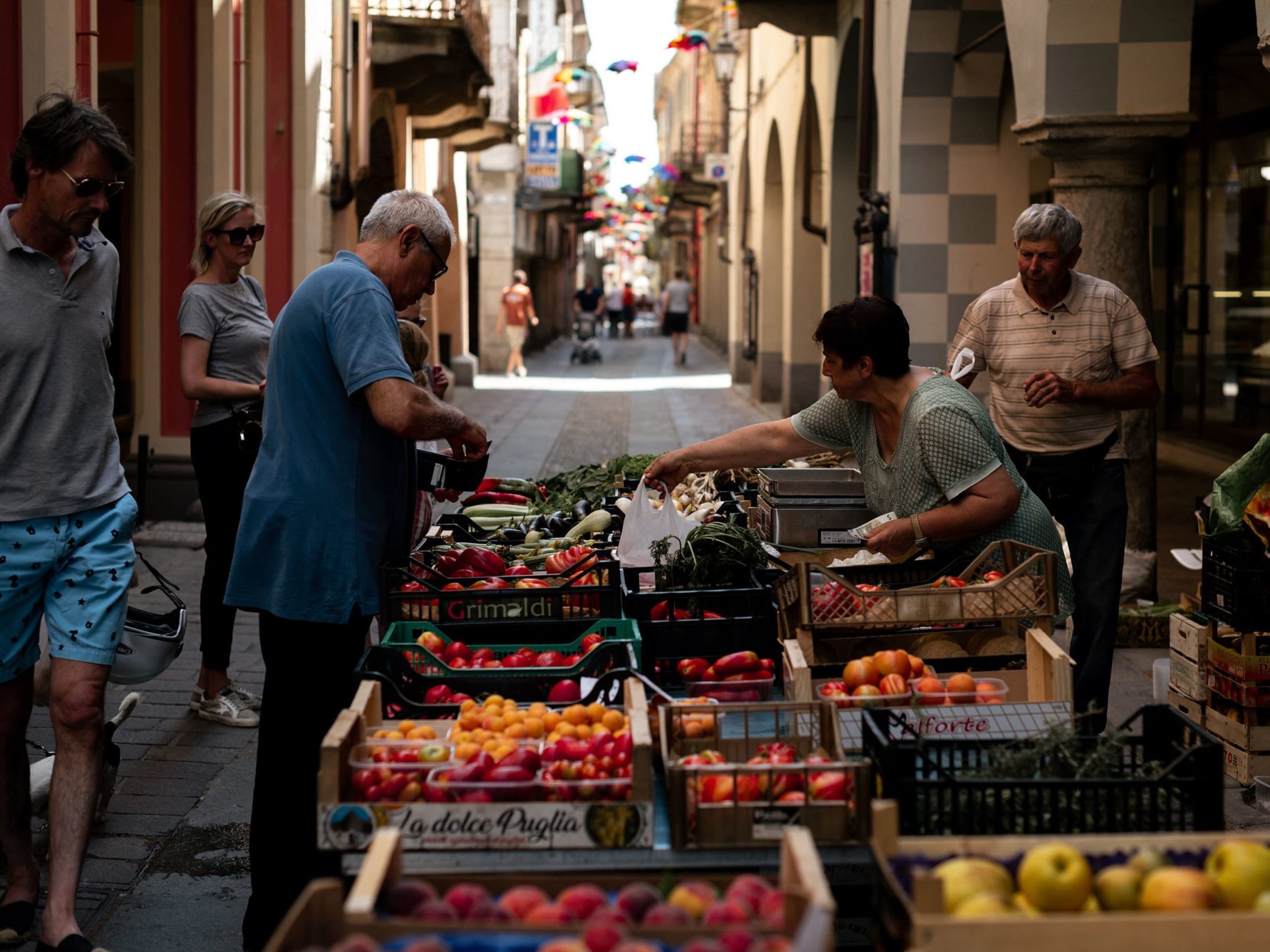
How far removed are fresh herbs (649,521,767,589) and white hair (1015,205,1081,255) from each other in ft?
5.09

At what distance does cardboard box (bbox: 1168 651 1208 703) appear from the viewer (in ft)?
18.2

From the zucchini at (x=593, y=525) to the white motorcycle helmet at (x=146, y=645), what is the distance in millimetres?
1513

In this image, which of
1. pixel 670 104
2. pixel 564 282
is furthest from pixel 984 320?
pixel 670 104

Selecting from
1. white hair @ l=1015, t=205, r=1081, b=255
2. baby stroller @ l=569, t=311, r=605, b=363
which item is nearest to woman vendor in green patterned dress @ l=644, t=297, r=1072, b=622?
white hair @ l=1015, t=205, r=1081, b=255

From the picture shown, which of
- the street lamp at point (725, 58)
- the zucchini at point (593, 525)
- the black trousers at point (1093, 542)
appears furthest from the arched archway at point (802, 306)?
the black trousers at point (1093, 542)

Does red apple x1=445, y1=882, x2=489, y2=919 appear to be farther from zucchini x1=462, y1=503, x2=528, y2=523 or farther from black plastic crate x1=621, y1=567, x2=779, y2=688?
zucchini x1=462, y1=503, x2=528, y2=523

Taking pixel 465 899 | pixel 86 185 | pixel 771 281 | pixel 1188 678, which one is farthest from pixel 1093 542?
pixel 771 281

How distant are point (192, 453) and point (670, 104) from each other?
2811 inches

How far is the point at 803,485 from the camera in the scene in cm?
530

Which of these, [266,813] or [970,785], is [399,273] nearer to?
[266,813]

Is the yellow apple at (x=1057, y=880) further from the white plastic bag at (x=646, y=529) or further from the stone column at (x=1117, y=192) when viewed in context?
the stone column at (x=1117, y=192)

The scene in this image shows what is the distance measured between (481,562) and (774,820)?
88.8 inches

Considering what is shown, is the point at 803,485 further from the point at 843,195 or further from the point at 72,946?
the point at 843,195

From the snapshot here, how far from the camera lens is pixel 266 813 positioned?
387cm
